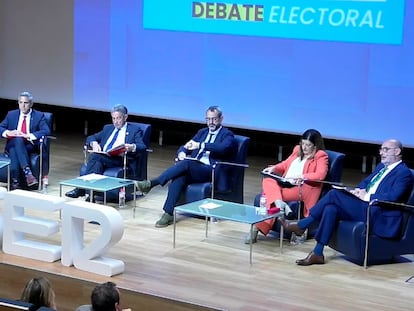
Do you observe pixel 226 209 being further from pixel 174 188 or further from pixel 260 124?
pixel 260 124

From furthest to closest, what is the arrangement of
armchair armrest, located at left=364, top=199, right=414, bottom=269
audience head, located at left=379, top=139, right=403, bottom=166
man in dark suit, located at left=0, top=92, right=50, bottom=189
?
man in dark suit, located at left=0, top=92, right=50, bottom=189 → audience head, located at left=379, top=139, right=403, bottom=166 → armchair armrest, located at left=364, top=199, right=414, bottom=269

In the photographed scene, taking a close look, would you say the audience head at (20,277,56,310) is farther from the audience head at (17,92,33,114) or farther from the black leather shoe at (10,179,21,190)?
the audience head at (17,92,33,114)

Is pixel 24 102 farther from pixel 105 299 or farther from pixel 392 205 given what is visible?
pixel 105 299

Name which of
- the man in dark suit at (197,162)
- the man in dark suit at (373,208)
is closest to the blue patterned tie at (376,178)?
the man in dark suit at (373,208)

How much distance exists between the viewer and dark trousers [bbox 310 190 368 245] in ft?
25.6

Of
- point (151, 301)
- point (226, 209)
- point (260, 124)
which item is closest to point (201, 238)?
point (226, 209)

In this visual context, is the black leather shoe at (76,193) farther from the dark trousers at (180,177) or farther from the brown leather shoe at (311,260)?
the brown leather shoe at (311,260)

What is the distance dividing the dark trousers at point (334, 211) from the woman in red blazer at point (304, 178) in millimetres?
483

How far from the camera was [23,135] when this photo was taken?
995cm

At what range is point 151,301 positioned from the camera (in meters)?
6.93

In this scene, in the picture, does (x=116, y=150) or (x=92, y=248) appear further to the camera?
(x=116, y=150)

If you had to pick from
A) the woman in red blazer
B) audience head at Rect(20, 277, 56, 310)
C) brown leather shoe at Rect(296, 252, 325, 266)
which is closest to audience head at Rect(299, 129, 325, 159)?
the woman in red blazer

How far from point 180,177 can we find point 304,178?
128cm

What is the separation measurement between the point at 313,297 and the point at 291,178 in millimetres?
1653
